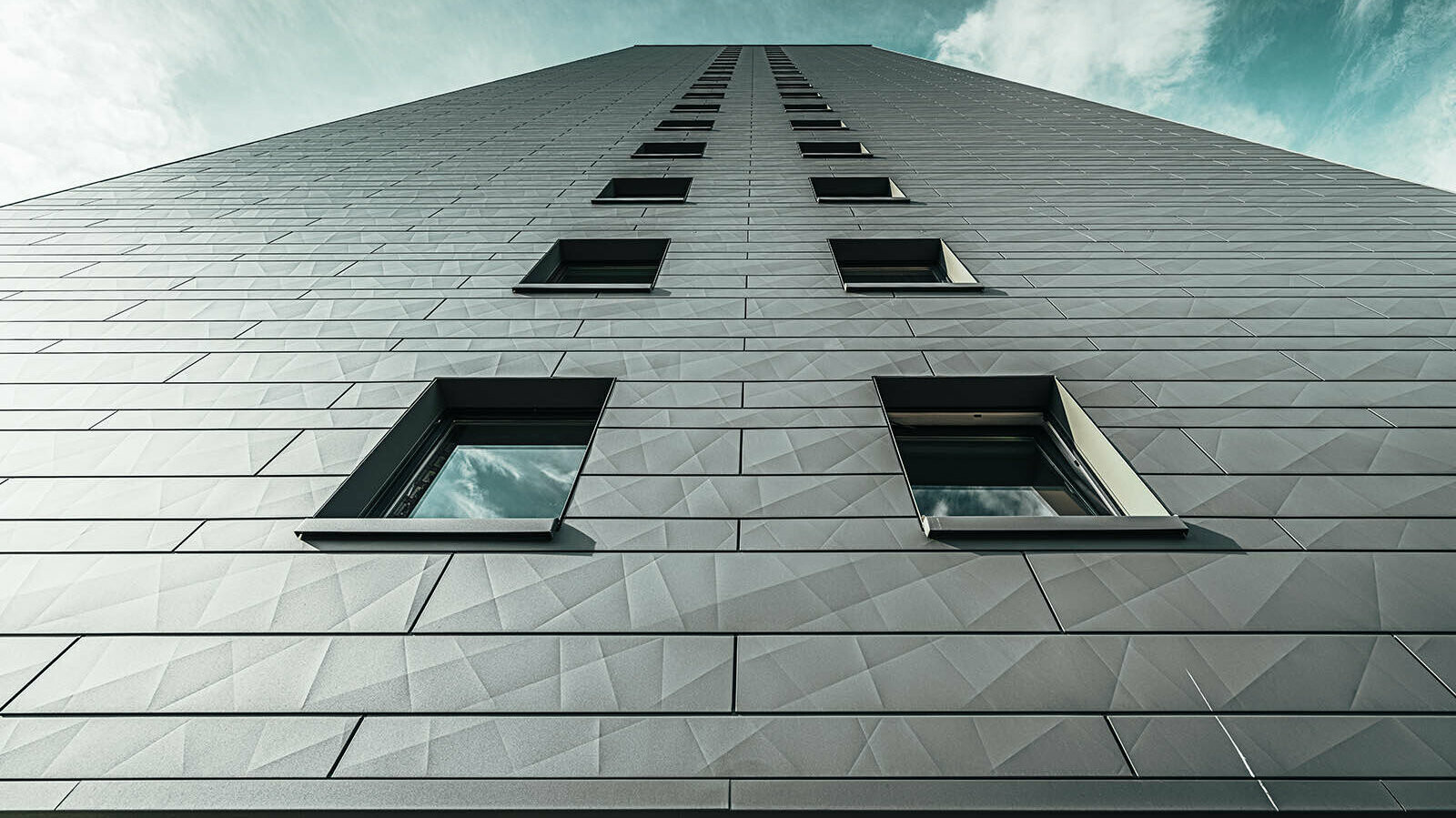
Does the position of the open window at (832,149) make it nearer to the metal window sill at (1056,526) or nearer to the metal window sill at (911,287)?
the metal window sill at (911,287)

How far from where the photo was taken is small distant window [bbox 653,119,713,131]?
1459cm

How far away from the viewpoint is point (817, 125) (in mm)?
14797

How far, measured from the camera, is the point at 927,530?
395 cm

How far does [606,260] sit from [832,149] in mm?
6833

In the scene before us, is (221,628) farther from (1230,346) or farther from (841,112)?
(841,112)

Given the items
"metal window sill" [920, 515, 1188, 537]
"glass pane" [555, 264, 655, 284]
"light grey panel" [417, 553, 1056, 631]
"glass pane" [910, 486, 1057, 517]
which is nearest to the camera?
"light grey panel" [417, 553, 1056, 631]

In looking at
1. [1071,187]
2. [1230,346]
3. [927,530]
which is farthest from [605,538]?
[1071,187]

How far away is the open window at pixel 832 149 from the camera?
39.9 feet

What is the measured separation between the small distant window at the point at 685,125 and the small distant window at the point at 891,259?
7990mm

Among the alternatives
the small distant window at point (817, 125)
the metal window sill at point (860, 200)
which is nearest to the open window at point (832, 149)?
the small distant window at point (817, 125)

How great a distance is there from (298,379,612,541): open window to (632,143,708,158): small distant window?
8068mm

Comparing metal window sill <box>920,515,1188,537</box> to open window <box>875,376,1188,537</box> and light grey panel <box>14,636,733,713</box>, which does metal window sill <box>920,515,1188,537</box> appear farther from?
light grey panel <box>14,636,733,713</box>

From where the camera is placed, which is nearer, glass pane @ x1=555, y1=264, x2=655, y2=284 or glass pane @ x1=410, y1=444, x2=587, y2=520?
glass pane @ x1=410, y1=444, x2=587, y2=520

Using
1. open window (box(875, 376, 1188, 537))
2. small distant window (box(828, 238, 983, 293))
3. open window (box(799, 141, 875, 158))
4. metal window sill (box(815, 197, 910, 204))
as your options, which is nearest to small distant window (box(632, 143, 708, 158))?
open window (box(799, 141, 875, 158))
